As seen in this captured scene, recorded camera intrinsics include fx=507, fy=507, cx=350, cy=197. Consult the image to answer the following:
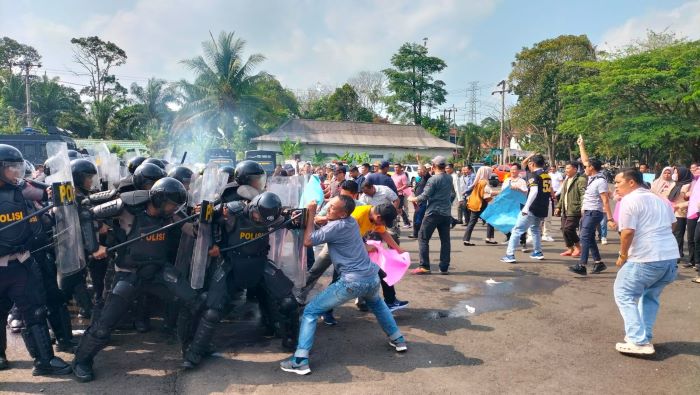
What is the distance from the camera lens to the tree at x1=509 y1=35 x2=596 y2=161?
120ft

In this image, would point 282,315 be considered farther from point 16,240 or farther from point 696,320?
point 696,320

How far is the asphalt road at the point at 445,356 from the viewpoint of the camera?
404 centimetres

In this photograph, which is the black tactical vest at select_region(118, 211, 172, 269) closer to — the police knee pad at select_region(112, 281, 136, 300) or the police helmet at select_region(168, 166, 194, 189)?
the police knee pad at select_region(112, 281, 136, 300)

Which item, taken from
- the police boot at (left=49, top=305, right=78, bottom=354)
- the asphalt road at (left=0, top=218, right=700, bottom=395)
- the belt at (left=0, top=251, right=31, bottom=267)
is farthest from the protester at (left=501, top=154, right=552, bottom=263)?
the belt at (left=0, top=251, right=31, bottom=267)

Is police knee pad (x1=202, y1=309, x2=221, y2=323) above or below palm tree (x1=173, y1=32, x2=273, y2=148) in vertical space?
below

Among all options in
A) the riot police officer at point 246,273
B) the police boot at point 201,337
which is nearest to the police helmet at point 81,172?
the riot police officer at point 246,273

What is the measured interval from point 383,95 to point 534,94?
2242 cm

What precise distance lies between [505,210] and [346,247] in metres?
6.00

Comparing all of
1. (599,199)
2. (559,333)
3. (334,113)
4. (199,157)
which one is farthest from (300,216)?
(334,113)

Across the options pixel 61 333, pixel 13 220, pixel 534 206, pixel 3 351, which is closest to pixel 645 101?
pixel 534 206

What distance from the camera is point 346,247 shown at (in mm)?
4398

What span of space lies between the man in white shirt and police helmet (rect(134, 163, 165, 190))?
14.4 ft

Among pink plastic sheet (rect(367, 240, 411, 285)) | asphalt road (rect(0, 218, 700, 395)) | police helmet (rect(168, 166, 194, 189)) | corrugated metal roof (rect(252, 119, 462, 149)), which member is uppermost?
corrugated metal roof (rect(252, 119, 462, 149))

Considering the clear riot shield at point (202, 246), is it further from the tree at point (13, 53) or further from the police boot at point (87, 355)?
the tree at point (13, 53)
